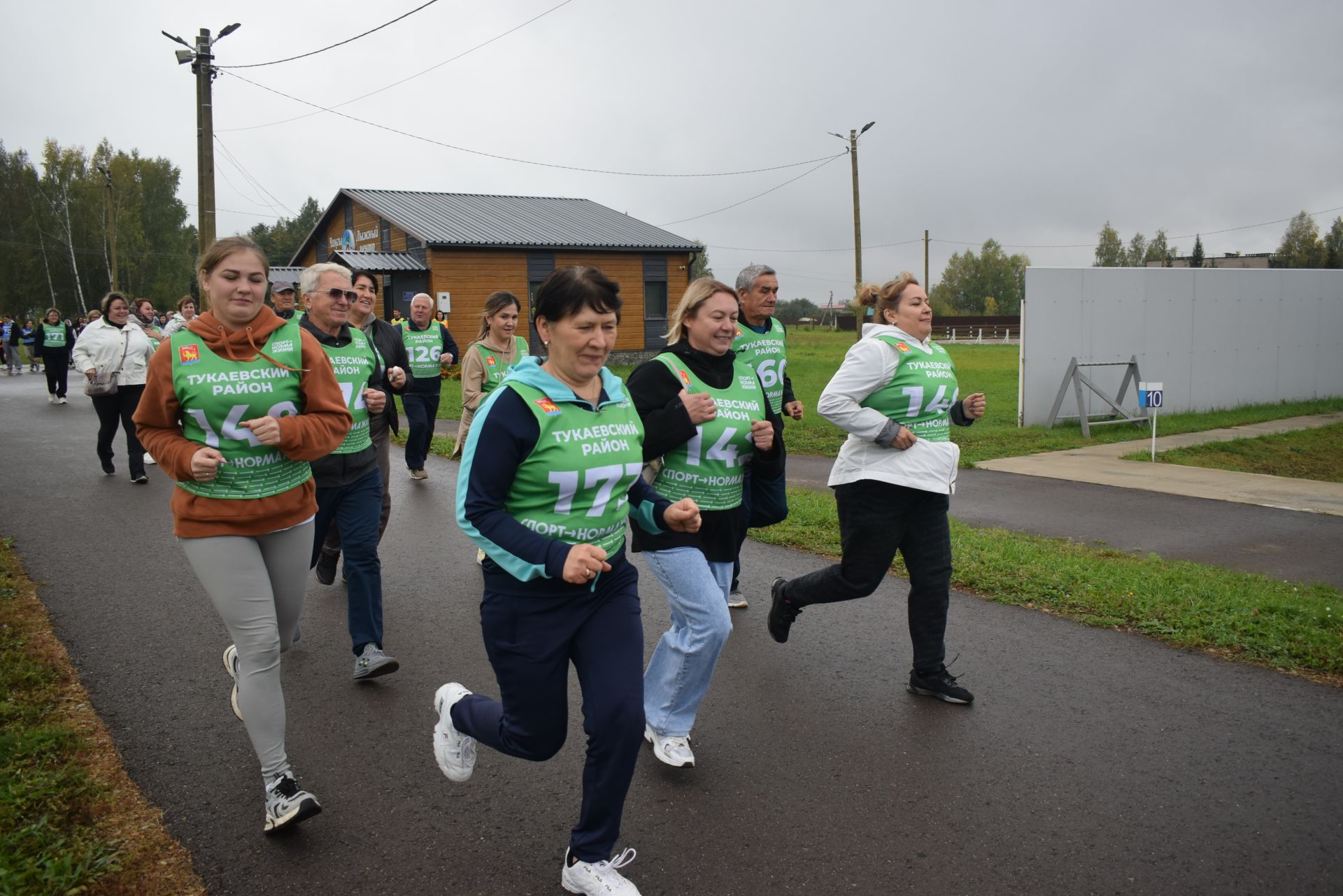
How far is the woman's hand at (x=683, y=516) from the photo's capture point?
122 inches

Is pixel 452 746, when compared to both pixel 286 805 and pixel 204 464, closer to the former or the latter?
pixel 286 805

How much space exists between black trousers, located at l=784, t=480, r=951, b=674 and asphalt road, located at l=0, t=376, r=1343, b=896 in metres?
0.35

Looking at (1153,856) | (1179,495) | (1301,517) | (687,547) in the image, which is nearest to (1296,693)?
(1153,856)

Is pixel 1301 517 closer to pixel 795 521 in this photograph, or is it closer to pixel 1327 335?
pixel 795 521

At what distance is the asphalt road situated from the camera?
315 cm

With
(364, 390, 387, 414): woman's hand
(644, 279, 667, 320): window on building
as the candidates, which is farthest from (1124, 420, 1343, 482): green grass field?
(644, 279, 667, 320): window on building

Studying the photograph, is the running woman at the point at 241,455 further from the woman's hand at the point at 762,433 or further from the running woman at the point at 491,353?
the running woman at the point at 491,353

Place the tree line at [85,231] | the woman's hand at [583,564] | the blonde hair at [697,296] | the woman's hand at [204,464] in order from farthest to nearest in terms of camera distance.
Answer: the tree line at [85,231], the blonde hair at [697,296], the woman's hand at [204,464], the woman's hand at [583,564]

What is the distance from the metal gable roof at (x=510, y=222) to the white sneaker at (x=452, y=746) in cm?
2847

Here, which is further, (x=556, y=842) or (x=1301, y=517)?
(x=1301, y=517)

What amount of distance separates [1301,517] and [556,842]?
8131 mm

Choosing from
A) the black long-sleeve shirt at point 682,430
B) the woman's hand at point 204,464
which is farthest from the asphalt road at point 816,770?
the woman's hand at point 204,464

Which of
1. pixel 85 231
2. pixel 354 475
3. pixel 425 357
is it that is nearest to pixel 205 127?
pixel 425 357

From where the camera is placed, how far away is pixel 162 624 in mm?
5832
